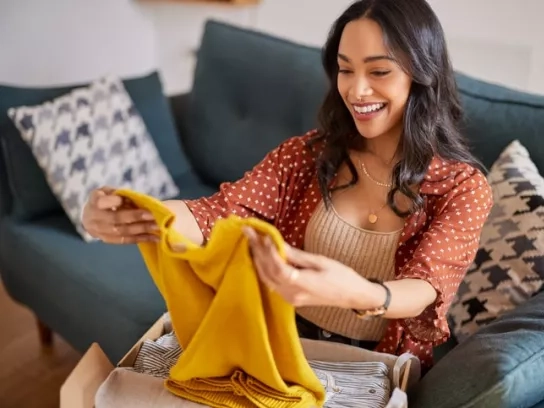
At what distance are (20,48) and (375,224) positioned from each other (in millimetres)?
1984

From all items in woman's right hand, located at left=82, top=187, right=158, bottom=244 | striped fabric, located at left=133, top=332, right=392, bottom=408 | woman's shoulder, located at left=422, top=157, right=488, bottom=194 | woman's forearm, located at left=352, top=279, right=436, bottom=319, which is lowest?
striped fabric, located at left=133, top=332, right=392, bottom=408

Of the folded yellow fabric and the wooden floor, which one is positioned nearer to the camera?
the folded yellow fabric

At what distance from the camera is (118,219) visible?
110 cm

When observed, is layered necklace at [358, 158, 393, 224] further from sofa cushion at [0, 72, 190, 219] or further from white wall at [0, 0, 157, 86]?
white wall at [0, 0, 157, 86]

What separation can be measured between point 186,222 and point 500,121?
2.67 ft

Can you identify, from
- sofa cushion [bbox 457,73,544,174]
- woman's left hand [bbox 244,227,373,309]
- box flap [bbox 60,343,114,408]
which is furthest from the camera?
sofa cushion [bbox 457,73,544,174]

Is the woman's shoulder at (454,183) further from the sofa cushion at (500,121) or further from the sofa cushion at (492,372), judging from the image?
the sofa cushion at (500,121)

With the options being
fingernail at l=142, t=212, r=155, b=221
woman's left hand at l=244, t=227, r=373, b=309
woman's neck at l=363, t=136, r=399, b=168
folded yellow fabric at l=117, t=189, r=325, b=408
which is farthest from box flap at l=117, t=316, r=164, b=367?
woman's neck at l=363, t=136, r=399, b=168

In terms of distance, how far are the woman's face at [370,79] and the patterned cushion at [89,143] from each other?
96cm

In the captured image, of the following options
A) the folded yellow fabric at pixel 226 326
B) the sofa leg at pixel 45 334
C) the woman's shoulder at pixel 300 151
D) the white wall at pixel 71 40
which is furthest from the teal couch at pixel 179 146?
the white wall at pixel 71 40

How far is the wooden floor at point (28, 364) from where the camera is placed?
1.95m

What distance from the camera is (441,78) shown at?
1229mm

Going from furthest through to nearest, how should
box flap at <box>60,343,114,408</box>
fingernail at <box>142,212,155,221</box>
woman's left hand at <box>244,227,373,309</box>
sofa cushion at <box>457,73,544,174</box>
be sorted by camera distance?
sofa cushion at <box>457,73,544,174</box>
box flap at <box>60,343,114,408</box>
fingernail at <box>142,212,155,221</box>
woman's left hand at <box>244,227,373,309</box>

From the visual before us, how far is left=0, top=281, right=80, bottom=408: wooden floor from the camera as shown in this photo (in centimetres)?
195
